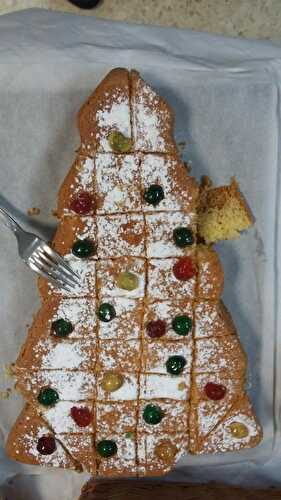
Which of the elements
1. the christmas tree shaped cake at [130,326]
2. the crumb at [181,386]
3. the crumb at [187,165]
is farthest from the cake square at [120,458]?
the crumb at [187,165]

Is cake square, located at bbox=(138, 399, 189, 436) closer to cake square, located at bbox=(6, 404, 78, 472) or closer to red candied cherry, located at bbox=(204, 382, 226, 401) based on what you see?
red candied cherry, located at bbox=(204, 382, 226, 401)

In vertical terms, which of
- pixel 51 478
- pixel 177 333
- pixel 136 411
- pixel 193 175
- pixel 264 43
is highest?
pixel 264 43

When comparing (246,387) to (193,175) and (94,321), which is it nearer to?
(94,321)

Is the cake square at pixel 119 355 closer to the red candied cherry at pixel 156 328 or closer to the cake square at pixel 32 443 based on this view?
the red candied cherry at pixel 156 328

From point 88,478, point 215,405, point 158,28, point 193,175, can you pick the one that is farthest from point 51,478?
point 158,28

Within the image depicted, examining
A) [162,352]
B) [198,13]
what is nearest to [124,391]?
[162,352]

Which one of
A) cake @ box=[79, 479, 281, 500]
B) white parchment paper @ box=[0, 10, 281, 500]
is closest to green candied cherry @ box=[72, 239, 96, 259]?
white parchment paper @ box=[0, 10, 281, 500]

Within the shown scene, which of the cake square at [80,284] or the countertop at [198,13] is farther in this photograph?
the countertop at [198,13]
